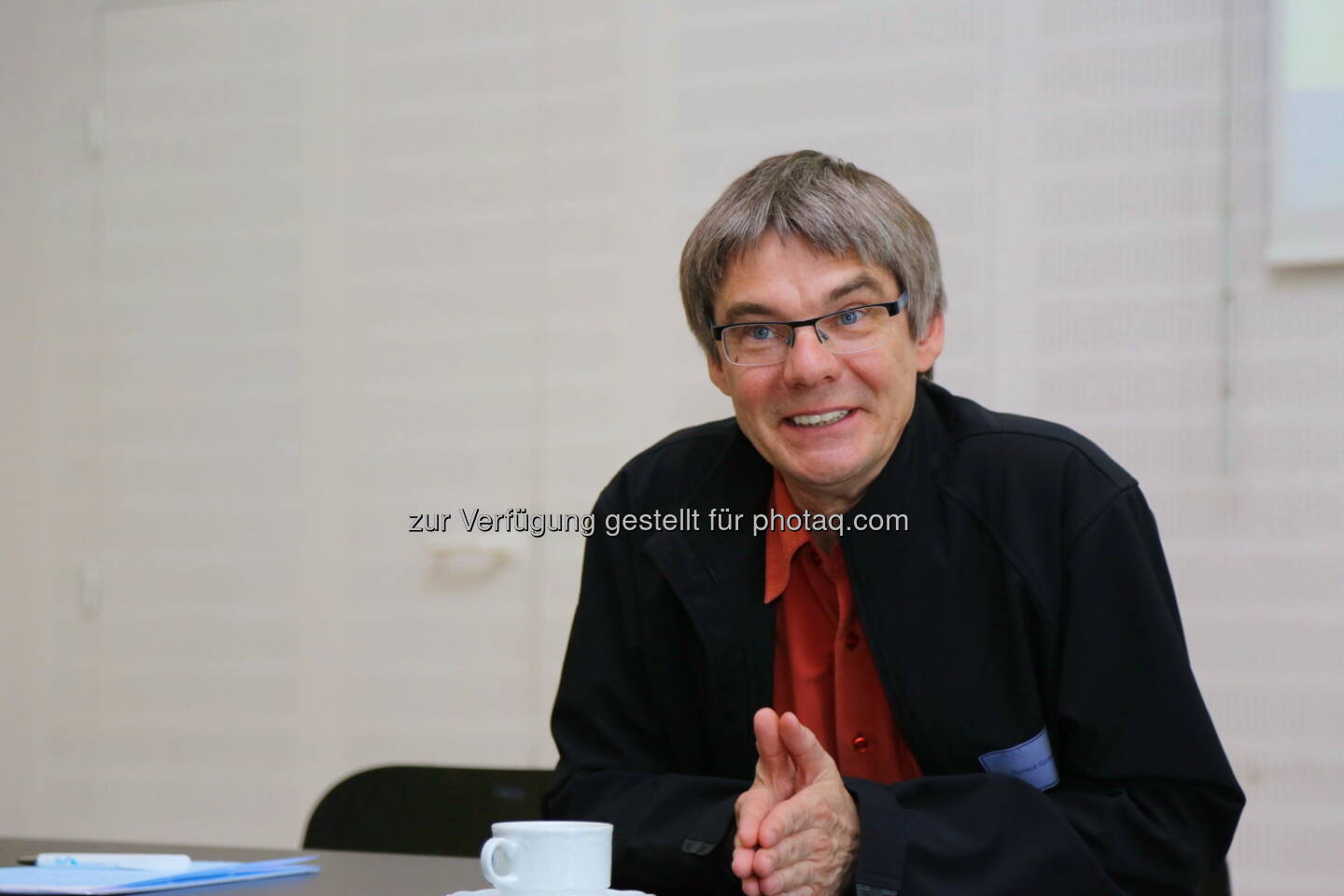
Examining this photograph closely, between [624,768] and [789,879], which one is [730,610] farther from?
[789,879]

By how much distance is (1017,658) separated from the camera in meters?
1.42

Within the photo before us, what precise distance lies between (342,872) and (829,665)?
0.55m

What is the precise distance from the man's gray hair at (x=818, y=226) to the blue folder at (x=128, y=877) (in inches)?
28.0

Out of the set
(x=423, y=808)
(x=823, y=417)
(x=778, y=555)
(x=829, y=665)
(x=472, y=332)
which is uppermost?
(x=472, y=332)

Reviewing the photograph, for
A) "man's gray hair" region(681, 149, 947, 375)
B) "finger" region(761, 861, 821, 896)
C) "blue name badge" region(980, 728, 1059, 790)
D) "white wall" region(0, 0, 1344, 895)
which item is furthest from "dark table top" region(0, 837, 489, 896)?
"white wall" region(0, 0, 1344, 895)

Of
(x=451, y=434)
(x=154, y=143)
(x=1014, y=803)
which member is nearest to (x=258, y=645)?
(x=451, y=434)

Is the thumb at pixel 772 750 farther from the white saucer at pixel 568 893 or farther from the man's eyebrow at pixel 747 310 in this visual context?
the man's eyebrow at pixel 747 310

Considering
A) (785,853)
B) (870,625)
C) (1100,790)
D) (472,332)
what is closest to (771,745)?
(785,853)

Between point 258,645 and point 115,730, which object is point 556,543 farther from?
point 115,730

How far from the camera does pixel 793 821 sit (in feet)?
3.87

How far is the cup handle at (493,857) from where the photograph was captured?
1.01 meters

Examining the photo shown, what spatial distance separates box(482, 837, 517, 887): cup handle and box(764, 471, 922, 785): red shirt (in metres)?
0.55

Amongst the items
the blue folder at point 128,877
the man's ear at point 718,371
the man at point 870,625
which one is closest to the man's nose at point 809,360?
the man at point 870,625

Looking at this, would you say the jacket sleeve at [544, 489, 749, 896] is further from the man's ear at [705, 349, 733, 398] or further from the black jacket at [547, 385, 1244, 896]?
the man's ear at [705, 349, 733, 398]
